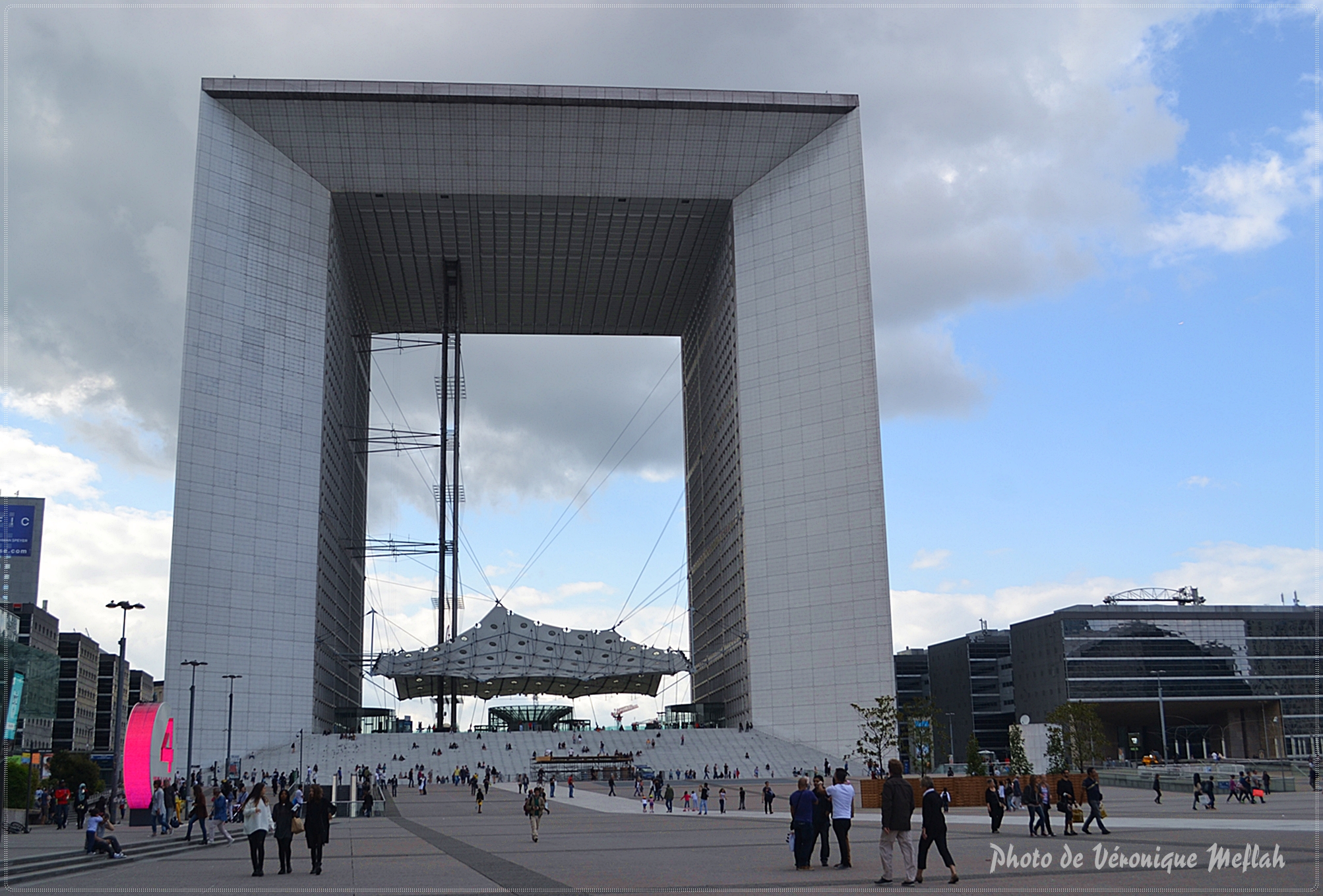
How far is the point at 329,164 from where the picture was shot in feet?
262

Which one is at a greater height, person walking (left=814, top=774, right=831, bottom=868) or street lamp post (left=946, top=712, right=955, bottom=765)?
person walking (left=814, top=774, right=831, bottom=868)

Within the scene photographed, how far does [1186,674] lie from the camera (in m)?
120

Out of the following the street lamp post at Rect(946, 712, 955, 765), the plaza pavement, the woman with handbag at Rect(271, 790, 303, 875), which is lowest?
the street lamp post at Rect(946, 712, 955, 765)

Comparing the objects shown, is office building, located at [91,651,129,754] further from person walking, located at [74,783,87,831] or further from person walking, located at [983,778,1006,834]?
person walking, located at [983,778,1006,834]

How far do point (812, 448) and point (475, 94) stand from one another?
3223cm

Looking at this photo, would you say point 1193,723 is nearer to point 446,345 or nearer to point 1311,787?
point 1311,787

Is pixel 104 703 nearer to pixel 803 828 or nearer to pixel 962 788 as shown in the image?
pixel 962 788

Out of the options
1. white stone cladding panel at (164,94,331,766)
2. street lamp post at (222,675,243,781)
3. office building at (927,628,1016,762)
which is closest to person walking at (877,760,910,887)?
street lamp post at (222,675,243,781)

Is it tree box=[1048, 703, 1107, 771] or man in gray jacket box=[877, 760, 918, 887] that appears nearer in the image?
man in gray jacket box=[877, 760, 918, 887]

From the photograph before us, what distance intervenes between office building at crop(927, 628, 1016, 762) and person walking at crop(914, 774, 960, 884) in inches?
4723

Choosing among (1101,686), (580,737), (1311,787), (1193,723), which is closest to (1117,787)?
(1311,787)

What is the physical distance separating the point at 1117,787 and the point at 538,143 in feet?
173

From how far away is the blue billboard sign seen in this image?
97625mm

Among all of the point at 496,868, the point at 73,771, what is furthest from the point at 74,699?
the point at 496,868
